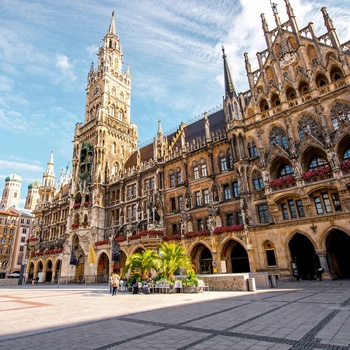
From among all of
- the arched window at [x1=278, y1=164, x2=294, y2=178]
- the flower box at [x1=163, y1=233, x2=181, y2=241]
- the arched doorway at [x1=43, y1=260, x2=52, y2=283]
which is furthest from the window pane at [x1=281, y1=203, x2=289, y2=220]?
the arched doorway at [x1=43, y1=260, x2=52, y2=283]

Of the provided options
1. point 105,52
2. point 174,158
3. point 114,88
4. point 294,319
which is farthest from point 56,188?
point 294,319

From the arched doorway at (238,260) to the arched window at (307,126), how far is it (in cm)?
1293

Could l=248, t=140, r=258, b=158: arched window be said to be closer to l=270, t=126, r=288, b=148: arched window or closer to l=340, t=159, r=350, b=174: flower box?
l=270, t=126, r=288, b=148: arched window

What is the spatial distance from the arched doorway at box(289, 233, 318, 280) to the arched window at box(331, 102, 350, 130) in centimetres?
1072

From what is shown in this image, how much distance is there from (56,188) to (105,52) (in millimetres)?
→ 35371

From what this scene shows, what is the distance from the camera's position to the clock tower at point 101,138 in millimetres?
42156

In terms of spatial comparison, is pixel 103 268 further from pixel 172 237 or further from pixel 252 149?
pixel 252 149

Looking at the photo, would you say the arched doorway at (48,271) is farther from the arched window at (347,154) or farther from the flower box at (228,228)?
the arched window at (347,154)

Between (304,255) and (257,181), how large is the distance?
8249 millimetres

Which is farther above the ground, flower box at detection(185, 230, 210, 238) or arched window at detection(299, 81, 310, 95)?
arched window at detection(299, 81, 310, 95)

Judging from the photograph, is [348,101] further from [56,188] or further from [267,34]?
[56,188]

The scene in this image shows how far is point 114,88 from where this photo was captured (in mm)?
54344

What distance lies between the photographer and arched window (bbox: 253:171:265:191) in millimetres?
25309

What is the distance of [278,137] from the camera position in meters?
25.4
